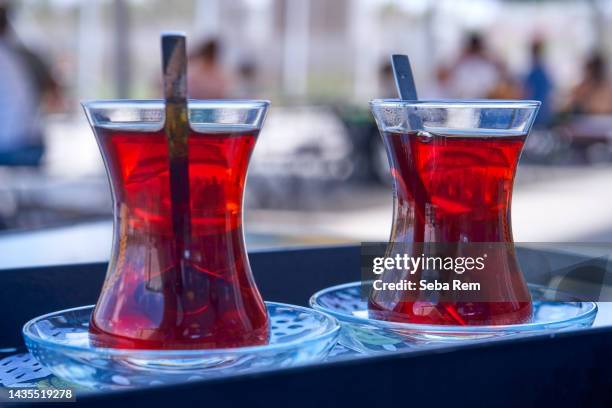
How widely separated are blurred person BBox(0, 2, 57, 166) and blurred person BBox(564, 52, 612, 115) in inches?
230

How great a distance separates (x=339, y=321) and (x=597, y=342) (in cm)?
16

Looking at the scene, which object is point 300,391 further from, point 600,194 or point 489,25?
point 489,25

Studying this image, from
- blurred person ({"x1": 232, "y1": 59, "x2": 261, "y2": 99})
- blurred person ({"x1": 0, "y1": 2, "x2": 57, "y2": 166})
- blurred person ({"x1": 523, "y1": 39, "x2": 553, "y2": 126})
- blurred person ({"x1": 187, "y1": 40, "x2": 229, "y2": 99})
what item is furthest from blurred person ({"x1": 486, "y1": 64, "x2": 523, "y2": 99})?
blurred person ({"x1": 0, "y1": 2, "x2": 57, "y2": 166})

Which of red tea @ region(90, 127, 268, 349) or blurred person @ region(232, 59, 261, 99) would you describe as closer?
red tea @ region(90, 127, 268, 349)

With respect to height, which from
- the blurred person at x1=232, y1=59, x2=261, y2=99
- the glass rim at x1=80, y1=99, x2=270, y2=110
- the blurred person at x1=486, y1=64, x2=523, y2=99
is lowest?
the glass rim at x1=80, y1=99, x2=270, y2=110

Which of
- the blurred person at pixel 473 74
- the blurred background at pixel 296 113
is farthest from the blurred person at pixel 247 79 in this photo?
the blurred person at pixel 473 74

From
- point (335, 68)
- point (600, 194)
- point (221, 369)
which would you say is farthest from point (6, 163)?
point (335, 68)

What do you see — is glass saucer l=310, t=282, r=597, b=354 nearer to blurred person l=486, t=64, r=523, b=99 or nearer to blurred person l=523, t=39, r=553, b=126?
blurred person l=486, t=64, r=523, b=99

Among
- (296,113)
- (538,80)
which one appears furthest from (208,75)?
(538,80)

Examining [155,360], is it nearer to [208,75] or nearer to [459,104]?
[459,104]

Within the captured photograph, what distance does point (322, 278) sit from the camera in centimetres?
77

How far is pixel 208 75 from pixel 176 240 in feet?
18.9

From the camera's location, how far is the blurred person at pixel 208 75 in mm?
6066

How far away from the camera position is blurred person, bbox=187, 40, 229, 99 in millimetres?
6066
